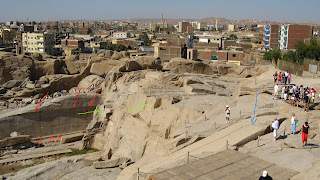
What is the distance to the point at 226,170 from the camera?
7781mm

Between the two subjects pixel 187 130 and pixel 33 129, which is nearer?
pixel 187 130

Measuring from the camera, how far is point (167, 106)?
16078mm

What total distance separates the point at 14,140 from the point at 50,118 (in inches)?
94.4

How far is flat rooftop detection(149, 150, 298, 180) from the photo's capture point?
7496 mm

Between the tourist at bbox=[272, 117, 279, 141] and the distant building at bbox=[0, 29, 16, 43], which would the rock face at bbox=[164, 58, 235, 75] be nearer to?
the tourist at bbox=[272, 117, 279, 141]

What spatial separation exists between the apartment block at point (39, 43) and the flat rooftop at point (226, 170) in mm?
42627

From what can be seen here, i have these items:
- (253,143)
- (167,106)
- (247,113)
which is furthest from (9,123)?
(253,143)

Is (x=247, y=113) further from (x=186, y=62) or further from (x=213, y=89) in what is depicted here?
(x=186, y=62)

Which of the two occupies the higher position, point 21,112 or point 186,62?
point 186,62

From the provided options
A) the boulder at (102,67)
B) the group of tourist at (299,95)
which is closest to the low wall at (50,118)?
the boulder at (102,67)

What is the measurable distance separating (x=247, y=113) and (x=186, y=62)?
14.9 m

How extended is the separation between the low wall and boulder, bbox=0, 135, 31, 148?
53 centimetres

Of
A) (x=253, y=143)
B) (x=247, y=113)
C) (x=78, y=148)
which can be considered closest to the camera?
(x=253, y=143)

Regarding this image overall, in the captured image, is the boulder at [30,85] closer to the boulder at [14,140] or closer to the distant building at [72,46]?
the boulder at [14,140]
